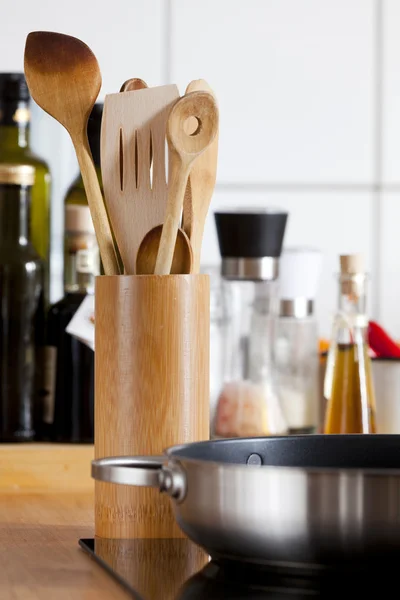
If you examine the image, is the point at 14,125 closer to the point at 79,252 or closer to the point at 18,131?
the point at 18,131

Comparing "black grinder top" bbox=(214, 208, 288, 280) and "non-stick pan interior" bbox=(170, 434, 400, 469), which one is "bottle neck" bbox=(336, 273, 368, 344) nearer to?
"black grinder top" bbox=(214, 208, 288, 280)

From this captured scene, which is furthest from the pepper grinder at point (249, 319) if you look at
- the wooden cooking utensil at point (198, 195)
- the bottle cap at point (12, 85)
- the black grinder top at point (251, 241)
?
the wooden cooking utensil at point (198, 195)

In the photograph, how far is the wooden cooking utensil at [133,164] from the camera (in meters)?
0.69

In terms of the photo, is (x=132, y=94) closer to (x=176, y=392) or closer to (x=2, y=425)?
(x=176, y=392)

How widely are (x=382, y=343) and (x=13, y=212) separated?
21.2 inches

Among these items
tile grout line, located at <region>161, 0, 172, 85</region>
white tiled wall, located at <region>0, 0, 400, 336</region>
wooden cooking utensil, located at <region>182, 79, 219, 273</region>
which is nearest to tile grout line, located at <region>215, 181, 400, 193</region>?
white tiled wall, located at <region>0, 0, 400, 336</region>

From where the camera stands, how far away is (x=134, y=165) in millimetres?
696

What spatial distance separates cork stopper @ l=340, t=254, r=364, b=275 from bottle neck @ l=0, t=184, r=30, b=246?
0.36 metres

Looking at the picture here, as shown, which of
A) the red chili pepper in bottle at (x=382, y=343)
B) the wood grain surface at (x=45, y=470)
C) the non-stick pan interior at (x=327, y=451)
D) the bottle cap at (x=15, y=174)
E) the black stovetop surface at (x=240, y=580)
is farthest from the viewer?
the red chili pepper in bottle at (x=382, y=343)

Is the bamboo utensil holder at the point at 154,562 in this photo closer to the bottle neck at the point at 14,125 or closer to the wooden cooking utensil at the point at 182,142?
the wooden cooking utensil at the point at 182,142

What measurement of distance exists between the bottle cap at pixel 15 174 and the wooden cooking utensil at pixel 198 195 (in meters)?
0.43

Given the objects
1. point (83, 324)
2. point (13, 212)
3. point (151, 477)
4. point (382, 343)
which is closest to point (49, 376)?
point (83, 324)

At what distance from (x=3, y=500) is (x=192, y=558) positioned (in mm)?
330

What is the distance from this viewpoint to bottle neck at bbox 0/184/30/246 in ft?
3.74
